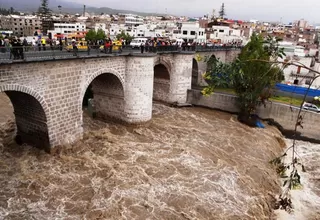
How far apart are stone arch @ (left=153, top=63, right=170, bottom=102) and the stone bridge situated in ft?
3.18

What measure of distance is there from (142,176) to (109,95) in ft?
29.5

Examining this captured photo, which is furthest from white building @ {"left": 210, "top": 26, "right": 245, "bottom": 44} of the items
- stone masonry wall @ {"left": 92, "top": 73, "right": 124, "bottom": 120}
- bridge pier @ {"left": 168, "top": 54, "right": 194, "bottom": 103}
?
stone masonry wall @ {"left": 92, "top": 73, "right": 124, "bottom": 120}

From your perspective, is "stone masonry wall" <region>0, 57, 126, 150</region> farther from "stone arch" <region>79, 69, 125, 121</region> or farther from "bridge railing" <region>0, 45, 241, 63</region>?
"stone arch" <region>79, 69, 125, 121</region>

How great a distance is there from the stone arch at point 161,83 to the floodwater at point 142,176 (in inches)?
267

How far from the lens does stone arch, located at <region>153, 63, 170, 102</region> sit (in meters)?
26.8

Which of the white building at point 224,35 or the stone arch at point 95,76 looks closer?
the stone arch at point 95,76

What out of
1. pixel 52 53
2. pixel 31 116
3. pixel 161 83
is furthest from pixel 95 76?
pixel 161 83

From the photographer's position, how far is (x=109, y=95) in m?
21.7

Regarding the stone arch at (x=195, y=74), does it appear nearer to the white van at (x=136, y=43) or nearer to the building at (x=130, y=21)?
the white van at (x=136, y=43)

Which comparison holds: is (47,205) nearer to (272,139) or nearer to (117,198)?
(117,198)

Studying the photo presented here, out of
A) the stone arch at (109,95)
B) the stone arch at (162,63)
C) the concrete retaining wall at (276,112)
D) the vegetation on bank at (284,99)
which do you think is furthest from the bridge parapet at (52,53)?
the vegetation on bank at (284,99)

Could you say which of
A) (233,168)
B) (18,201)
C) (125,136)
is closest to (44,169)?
(18,201)

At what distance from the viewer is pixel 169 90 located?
27.1 m

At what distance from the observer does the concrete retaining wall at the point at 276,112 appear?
23.0 meters
